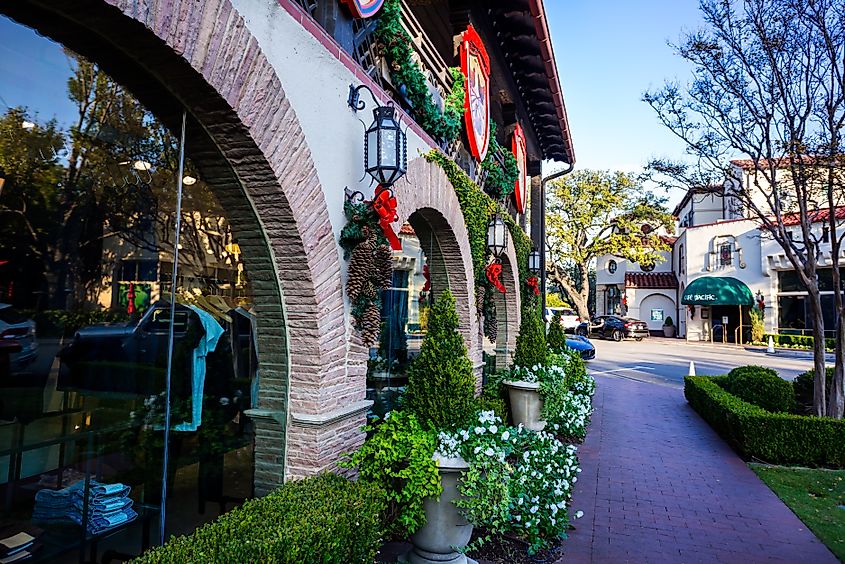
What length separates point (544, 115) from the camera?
13.1 m

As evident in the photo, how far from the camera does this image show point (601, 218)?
105ft

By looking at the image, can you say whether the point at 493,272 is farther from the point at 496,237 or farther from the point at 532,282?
the point at 532,282

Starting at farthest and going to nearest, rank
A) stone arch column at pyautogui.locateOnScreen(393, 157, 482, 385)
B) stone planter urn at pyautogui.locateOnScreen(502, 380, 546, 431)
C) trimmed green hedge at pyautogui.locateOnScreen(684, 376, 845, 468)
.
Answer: stone planter urn at pyautogui.locateOnScreen(502, 380, 546, 431) < trimmed green hedge at pyautogui.locateOnScreen(684, 376, 845, 468) < stone arch column at pyautogui.locateOnScreen(393, 157, 482, 385)

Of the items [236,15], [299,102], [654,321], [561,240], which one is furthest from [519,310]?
[654,321]

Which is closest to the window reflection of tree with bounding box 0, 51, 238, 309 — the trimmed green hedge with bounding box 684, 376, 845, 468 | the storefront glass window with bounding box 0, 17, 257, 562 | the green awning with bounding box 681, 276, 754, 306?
the storefront glass window with bounding box 0, 17, 257, 562

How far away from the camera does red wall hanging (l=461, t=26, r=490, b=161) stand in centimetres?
759

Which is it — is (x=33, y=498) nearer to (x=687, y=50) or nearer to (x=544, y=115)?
(x=687, y=50)

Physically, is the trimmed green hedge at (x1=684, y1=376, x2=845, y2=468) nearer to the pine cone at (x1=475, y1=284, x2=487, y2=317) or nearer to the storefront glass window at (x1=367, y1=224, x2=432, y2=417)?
the pine cone at (x1=475, y1=284, x2=487, y2=317)

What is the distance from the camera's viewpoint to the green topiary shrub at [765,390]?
356 inches

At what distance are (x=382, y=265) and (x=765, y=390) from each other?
26.0ft

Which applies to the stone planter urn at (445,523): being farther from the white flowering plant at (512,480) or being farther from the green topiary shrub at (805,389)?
the green topiary shrub at (805,389)

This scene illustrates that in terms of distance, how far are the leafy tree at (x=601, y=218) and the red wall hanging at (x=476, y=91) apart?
24173 mm

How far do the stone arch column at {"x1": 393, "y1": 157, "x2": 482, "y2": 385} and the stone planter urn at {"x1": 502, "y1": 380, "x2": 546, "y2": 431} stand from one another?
69 cm

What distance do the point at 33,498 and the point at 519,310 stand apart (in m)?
8.95
